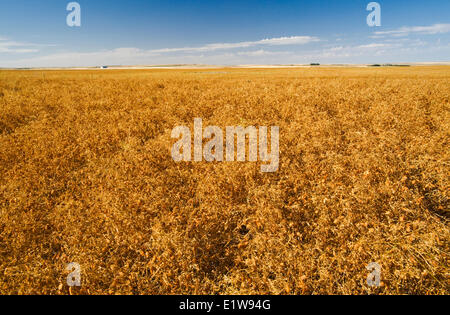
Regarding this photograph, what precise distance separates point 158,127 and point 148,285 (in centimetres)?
688

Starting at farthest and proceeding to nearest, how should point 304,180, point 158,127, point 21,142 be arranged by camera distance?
point 158,127, point 21,142, point 304,180

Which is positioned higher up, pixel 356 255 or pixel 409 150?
pixel 409 150

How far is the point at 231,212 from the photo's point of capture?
5023 mm

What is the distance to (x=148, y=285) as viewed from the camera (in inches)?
146

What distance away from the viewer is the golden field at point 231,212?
377cm

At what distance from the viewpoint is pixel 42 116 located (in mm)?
10688

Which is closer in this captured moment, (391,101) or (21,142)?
(21,142)

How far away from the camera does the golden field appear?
3771mm

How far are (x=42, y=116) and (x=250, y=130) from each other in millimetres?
9729
